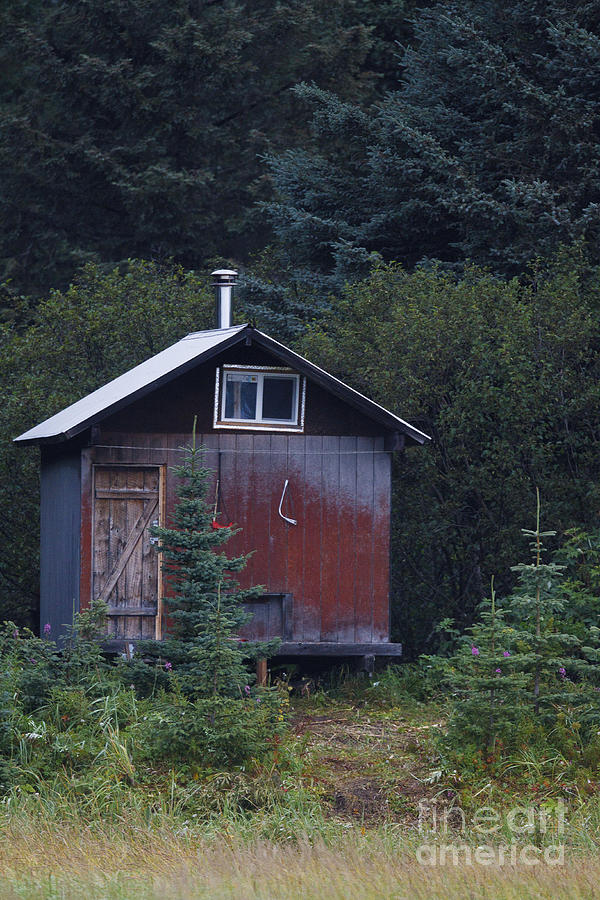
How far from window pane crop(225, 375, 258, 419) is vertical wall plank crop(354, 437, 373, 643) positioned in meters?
1.42

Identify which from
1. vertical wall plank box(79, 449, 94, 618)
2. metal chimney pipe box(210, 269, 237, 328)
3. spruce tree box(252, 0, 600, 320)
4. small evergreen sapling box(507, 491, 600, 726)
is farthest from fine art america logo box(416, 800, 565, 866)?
spruce tree box(252, 0, 600, 320)

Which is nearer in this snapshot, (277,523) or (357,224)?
(277,523)

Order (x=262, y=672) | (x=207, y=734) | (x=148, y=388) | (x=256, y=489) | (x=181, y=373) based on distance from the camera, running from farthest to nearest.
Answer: (x=256, y=489)
(x=262, y=672)
(x=181, y=373)
(x=148, y=388)
(x=207, y=734)

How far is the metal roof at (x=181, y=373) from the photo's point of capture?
1390 cm

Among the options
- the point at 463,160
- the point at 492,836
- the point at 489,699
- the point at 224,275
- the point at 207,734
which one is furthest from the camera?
the point at 463,160

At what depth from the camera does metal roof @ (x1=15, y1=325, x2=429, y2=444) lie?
45.6 feet

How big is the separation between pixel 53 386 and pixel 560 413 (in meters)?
8.66

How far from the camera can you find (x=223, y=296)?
17.1 metres

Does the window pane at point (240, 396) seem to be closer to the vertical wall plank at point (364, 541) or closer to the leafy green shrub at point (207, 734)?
the vertical wall plank at point (364, 541)

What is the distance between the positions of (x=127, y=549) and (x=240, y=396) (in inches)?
88.8

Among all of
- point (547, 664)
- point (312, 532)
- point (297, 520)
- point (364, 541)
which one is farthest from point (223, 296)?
point (547, 664)

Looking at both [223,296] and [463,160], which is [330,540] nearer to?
[223,296]

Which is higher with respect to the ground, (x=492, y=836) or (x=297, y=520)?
(x=297, y=520)

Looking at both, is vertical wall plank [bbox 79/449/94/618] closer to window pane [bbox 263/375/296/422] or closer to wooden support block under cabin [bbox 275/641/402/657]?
window pane [bbox 263/375/296/422]
